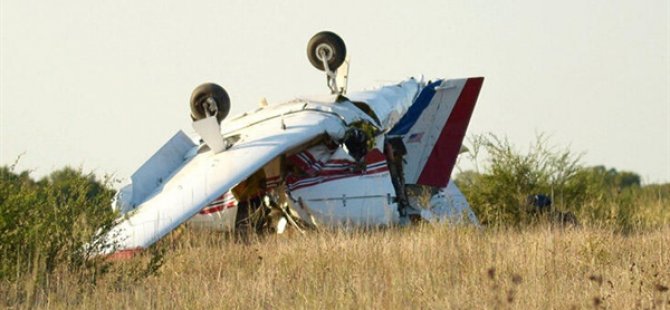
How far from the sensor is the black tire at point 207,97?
21.2 meters

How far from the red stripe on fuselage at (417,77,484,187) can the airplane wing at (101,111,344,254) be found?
14.1 ft

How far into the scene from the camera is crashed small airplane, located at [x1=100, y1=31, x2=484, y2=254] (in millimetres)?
17719

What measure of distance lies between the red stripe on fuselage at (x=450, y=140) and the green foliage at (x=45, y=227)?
11244 mm

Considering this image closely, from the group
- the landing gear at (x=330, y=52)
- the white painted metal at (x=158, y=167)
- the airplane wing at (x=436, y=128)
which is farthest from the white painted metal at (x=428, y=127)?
the white painted metal at (x=158, y=167)

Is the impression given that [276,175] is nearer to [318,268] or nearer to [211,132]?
[211,132]

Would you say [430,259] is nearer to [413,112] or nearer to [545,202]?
[545,202]

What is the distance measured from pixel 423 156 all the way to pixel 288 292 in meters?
13.7

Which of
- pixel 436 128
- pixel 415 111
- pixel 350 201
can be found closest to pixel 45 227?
pixel 350 201

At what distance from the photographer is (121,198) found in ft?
62.0

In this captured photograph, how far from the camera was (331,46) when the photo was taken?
24.5m

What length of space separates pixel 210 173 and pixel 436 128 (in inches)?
316

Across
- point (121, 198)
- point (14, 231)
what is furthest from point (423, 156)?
point (14, 231)

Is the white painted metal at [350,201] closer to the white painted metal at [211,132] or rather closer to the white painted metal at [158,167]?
the white painted metal at [211,132]

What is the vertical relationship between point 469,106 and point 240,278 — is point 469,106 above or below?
above
